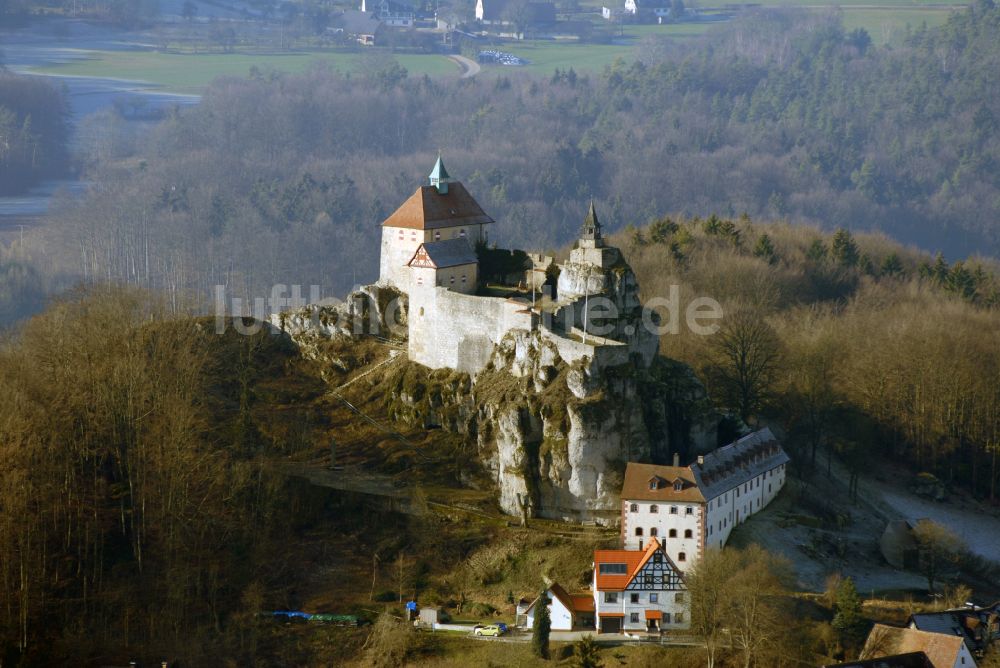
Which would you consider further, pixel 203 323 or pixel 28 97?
pixel 28 97

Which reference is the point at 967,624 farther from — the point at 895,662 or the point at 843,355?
the point at 843,355

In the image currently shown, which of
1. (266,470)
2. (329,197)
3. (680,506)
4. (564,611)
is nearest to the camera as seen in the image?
(564,611)

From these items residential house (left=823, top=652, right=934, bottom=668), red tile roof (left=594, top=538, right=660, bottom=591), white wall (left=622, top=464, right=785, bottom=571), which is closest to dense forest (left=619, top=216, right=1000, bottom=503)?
white wall (left=622, top=464, right=785, bottom=571)

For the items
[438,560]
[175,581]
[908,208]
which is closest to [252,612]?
[175,581]

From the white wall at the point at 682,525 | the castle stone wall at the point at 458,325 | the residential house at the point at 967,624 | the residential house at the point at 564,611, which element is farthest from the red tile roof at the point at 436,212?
the residential house at the point at 967,624

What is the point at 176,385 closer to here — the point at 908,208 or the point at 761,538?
the point at 761,538

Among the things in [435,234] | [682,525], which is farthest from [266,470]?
[682,525]

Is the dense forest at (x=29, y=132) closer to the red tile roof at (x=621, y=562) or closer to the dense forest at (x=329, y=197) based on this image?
the dense forest at (x=329, y=197)
